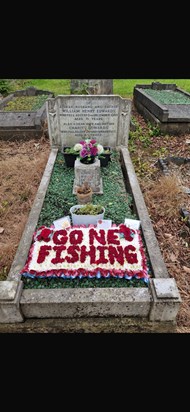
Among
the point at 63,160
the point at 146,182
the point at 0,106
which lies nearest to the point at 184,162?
the point at 146,182

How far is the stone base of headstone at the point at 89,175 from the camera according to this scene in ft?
12.8

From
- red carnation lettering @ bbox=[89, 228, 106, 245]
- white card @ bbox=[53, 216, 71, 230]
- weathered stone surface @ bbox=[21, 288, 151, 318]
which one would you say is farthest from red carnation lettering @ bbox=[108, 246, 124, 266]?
white card @ bbox=[53, 216, 71, 230]

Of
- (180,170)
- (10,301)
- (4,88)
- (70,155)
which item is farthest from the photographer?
(4,88)

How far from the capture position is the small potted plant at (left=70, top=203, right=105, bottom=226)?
10.8 feet

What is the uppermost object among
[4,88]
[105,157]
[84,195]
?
[4,88]

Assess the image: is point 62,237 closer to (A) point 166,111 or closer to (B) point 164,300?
(B) point 164,300

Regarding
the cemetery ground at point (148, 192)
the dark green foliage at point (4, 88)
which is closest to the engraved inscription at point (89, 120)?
the cemetery ground at point (148, 192)

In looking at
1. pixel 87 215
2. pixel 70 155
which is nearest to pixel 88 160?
pixel 70 155

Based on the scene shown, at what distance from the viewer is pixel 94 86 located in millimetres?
6863

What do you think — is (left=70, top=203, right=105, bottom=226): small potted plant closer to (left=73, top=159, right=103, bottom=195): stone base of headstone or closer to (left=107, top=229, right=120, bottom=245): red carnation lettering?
(left=107, top=229, right=120, bottom=245): red carnation lettering

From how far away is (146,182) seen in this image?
4707 mm

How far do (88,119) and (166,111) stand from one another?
240cm

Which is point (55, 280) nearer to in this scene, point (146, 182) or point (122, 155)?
point (146, 182)

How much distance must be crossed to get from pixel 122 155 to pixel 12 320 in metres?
3.52
